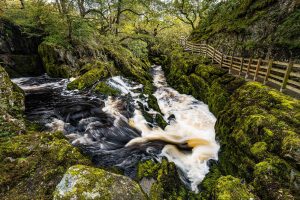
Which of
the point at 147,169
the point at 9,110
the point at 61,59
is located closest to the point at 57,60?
the point at 61,59

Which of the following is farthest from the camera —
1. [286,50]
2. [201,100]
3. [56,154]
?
[201,100]

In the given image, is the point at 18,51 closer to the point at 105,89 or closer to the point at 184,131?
the point at 105,89

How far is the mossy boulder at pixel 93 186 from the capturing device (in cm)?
277

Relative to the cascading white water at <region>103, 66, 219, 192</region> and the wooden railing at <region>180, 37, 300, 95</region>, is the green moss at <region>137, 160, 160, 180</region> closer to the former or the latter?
→ the cascading white water at <region>103, 66, 219, 192</region>

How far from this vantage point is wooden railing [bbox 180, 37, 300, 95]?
281 inches

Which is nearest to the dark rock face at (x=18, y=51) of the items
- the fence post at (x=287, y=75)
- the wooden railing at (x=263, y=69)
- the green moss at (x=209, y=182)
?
the wooden railing at (x=263, y=69)

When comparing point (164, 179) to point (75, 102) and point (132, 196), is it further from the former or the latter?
point (75, 102)

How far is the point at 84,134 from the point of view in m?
7.95

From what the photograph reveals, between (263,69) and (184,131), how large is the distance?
4.90 m

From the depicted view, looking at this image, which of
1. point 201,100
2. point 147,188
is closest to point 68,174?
point 147,188

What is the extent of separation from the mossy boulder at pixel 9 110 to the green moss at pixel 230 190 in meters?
5.08

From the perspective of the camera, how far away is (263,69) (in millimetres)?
9125

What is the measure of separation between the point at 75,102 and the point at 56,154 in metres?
7.23

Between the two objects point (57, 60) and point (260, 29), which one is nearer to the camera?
point (260, 29)
